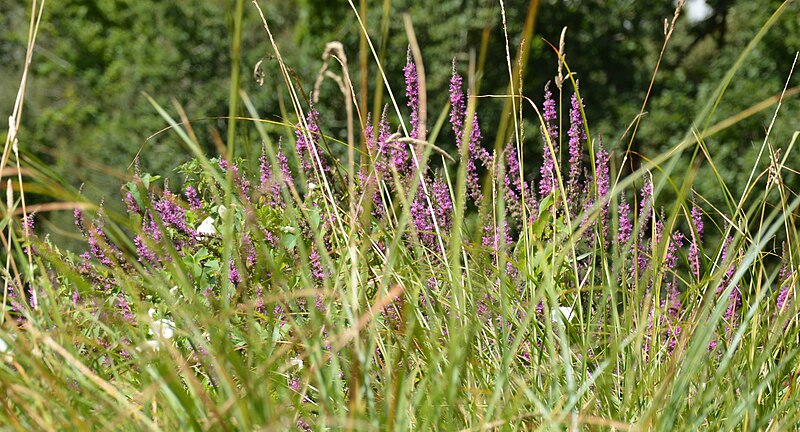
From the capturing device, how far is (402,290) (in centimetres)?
135

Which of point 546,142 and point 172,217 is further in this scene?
point 172,217

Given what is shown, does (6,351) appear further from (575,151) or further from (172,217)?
(575,151)

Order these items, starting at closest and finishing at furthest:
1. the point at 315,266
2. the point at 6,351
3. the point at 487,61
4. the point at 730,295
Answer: the point at 6,351 → the point at 730,295 → the point at 315,266 → the point at 487,61

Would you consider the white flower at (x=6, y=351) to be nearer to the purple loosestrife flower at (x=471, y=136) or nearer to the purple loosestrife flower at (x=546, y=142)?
the purple loosestrife flower at (x=471, y=136)

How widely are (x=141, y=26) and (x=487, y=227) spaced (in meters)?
11.4

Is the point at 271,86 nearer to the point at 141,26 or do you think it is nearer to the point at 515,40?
the point at 515,40

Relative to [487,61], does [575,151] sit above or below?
above

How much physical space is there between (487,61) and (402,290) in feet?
27.0

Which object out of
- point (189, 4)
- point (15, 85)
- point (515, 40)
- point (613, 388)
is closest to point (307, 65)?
point (515, 40)

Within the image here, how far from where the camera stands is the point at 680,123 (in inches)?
369

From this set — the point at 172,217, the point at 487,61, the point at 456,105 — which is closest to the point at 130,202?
the point at 172,217

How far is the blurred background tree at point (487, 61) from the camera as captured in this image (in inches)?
349

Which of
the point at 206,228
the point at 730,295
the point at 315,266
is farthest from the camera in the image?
the point at 206,228

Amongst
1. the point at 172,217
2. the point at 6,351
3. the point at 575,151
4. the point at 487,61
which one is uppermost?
the point at 575,151
